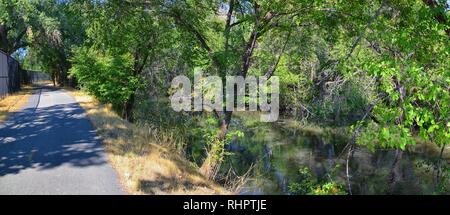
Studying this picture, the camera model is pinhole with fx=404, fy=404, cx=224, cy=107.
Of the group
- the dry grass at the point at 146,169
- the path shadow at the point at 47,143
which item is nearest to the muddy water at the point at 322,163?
the dry grass at the point at 146,169

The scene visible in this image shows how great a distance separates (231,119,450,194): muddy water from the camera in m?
13.5

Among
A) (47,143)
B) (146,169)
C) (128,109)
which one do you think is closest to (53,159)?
(47,143)

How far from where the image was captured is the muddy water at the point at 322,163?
44.2ft

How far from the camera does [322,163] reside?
55.2ft

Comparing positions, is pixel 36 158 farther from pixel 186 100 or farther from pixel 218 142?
pixel 186 100

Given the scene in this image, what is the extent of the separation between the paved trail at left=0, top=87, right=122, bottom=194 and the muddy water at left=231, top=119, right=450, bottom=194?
473 cm

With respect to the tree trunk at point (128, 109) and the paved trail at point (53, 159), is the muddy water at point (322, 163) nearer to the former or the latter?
the paved trail at point (53, 159)

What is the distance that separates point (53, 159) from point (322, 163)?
37.2ft

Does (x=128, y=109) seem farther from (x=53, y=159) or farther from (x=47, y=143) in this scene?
(x=53, y=159)

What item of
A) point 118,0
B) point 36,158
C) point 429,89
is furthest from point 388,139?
point 118,0

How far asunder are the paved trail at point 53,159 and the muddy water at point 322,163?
4732 millimetres

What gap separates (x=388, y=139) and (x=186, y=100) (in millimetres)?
15071

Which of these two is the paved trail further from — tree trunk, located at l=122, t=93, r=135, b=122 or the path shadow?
tree trunk, located at l=122, t=93, r=135, b=122

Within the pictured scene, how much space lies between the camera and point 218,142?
433 inches
